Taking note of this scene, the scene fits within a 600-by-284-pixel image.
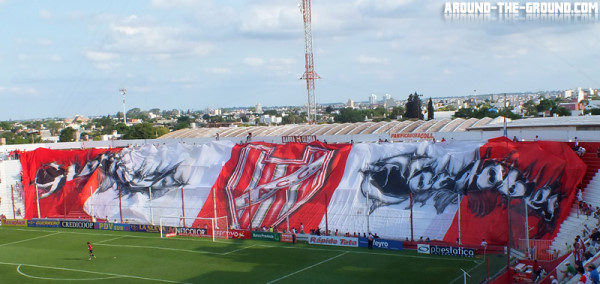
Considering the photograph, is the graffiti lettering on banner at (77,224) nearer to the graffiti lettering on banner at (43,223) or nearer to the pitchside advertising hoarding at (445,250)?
the graffiti lettering on banner at (43,223)

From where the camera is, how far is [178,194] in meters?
49.7

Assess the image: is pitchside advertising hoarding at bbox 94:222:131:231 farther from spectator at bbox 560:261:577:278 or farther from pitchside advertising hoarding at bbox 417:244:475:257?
spectator at bbox 560:261:577:278

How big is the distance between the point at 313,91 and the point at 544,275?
5395cm

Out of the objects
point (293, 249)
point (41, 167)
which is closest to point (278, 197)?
point (293, 249)

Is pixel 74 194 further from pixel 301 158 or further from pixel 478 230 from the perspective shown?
pixel 478 230

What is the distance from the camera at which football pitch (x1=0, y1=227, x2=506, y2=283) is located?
1203 inches

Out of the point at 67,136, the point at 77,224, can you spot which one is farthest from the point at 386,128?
A: the point at 67,136

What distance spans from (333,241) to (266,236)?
5.14m

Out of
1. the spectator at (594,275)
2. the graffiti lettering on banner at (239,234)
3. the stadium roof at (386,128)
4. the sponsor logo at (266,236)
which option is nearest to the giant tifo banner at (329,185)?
the graffiti lettering on banner at (239,234)

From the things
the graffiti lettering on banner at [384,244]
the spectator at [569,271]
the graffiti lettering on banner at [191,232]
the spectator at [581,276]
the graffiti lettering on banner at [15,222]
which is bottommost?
the graffiti lettering on banner at [15,222]

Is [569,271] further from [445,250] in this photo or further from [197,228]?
[197,228]

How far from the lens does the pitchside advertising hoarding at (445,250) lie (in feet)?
108

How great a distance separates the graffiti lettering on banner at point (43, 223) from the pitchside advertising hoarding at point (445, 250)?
32.4m

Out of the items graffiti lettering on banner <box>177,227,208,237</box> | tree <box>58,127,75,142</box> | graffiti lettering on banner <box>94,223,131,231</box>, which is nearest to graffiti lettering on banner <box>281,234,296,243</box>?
graffiti lettering on banner <box>177,227,208,237</box>
